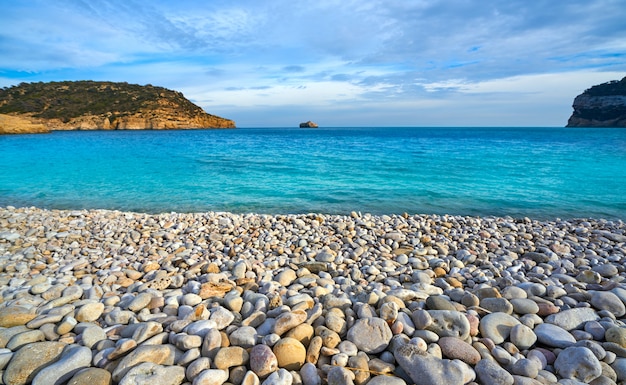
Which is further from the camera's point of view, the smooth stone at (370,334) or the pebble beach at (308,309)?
the smooth stone at (370,334)

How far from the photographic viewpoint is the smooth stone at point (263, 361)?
2127 mm

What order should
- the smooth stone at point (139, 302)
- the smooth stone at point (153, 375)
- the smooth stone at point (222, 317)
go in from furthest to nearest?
the smooth stone at point (139, 302), the smooth stone at point (222, 317), the smooth stone at point (153, 375)

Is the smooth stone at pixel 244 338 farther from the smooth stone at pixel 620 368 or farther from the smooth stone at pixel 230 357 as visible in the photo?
the smooth stone at pixel 620 368

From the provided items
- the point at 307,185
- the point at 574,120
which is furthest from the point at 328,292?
the point at 574,120

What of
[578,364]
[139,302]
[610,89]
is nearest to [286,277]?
[139,302]

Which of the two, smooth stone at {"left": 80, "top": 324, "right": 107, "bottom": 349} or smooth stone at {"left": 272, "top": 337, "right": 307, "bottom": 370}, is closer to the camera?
smooth stone at {"left": 272, "top": 337, "right": 307, "bottom": 370}

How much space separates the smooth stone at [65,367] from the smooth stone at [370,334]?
1.91 m

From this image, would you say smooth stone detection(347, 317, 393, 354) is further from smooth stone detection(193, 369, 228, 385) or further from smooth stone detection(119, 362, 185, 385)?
smooth stone detection(119, 362, 185, 385)

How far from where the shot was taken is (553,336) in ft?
8.28

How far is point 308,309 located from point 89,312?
1999 mm

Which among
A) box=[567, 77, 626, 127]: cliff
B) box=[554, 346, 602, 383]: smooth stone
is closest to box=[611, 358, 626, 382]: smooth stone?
box=[554, 346, 602, 383]: smooth stone

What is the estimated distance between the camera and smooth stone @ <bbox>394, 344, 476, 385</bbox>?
2.03 meters

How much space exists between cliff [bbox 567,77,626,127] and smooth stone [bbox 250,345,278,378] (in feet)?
383

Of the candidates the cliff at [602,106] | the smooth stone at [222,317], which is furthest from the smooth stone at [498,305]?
the cliff at [602,106]
